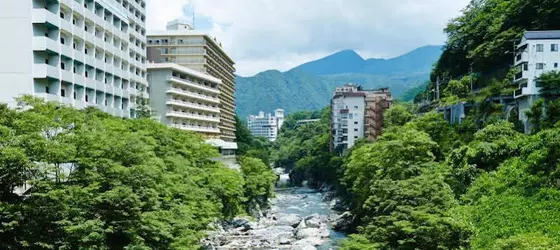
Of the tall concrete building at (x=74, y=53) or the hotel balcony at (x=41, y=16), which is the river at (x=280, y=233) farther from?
the hotel balcony at (x=41, y=16)

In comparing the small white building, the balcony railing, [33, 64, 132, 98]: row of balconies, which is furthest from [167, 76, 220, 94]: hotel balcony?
the small white building

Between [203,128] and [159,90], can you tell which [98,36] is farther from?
[203,128]

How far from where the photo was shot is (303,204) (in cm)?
6962

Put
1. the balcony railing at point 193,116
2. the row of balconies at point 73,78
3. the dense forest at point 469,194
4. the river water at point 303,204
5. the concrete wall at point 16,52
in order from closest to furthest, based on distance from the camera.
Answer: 1. the dense forest at point 469,194
2. the concrete wall at point 16,52
3. the row of balconies at point 73,78
4. the river water at point 303,204
5. the balcony railing at point 193,116

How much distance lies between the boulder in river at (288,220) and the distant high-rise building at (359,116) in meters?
29.9

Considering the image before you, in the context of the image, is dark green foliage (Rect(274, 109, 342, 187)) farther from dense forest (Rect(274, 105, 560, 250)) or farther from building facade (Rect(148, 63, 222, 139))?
dense forest (Rect(274, 105, 560, 250))

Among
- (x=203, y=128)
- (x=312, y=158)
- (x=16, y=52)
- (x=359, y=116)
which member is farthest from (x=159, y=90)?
(x=312, y=158)

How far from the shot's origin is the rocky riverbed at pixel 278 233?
40.4 m

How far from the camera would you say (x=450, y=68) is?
6550 centimetres

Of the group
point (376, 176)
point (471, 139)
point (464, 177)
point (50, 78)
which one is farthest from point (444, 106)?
point (50, 78)

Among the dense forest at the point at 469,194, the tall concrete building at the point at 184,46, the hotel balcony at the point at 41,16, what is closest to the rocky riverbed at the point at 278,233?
the dense forest at the point at 469,194

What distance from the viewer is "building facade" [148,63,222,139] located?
62375mm

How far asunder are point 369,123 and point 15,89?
193 feet

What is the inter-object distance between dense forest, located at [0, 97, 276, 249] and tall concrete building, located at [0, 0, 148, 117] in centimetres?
980
